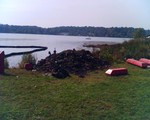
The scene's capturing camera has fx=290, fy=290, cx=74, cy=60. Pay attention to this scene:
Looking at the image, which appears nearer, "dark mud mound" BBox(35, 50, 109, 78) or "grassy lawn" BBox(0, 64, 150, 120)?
"grassy lawn" BBox(0, 64, 150, 120)

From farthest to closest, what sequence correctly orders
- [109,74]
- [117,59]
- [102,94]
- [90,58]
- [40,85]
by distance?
[117,59] → [90,58] → [109,74] → [40,85] → [102,94]

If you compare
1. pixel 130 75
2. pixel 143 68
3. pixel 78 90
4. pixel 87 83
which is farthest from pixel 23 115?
pixel 143 68

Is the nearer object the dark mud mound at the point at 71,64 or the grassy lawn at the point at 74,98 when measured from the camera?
the grassy lawn at the point at 74,98

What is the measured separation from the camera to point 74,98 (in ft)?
24.1

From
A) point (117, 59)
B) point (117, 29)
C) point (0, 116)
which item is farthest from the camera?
point (117, 29)

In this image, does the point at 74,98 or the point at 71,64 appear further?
the point at 71,64

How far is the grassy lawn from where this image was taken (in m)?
6.04

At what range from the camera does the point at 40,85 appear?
905 cm

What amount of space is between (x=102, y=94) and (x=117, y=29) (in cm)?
10151

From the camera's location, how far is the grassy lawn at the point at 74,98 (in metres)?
6.04

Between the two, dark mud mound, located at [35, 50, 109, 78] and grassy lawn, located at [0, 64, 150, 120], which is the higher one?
dark mud mound, located at [35, 50, 109, 78]

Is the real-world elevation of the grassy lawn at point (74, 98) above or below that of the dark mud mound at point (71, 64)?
below

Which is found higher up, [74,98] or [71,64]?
[71,64]

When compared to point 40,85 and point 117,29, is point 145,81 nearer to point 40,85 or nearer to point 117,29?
point 40,85
